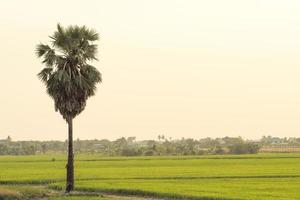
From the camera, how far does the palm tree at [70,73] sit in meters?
40.8

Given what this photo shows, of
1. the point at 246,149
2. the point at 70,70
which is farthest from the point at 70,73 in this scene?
the point at 246,149

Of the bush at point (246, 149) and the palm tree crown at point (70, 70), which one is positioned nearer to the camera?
the palm tree crown at point (70, 70)

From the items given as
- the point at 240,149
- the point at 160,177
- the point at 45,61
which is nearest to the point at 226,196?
the point at 45,61

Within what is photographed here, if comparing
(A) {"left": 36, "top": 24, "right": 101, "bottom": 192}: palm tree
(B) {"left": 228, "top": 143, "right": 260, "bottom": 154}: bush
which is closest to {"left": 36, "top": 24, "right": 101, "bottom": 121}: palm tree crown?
(A) {"left": 36, "top": 24, "right": 101, "bottom": 192}: palm tree

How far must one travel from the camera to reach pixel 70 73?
41.0 m

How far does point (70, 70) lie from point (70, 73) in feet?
0.87

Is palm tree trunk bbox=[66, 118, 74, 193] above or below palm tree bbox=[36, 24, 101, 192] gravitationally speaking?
below

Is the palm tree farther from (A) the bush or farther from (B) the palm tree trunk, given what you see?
(A) the bush

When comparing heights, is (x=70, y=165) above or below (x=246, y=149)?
below

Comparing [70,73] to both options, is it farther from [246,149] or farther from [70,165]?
[246,149]

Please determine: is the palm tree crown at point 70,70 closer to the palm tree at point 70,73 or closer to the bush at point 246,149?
the palm tree at point 70,73

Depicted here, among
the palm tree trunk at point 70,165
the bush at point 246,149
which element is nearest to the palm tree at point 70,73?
the palm tree trunk at point 70,165

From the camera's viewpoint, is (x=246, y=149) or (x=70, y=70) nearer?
→ (x=70, y=70)

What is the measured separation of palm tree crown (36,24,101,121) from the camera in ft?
134
